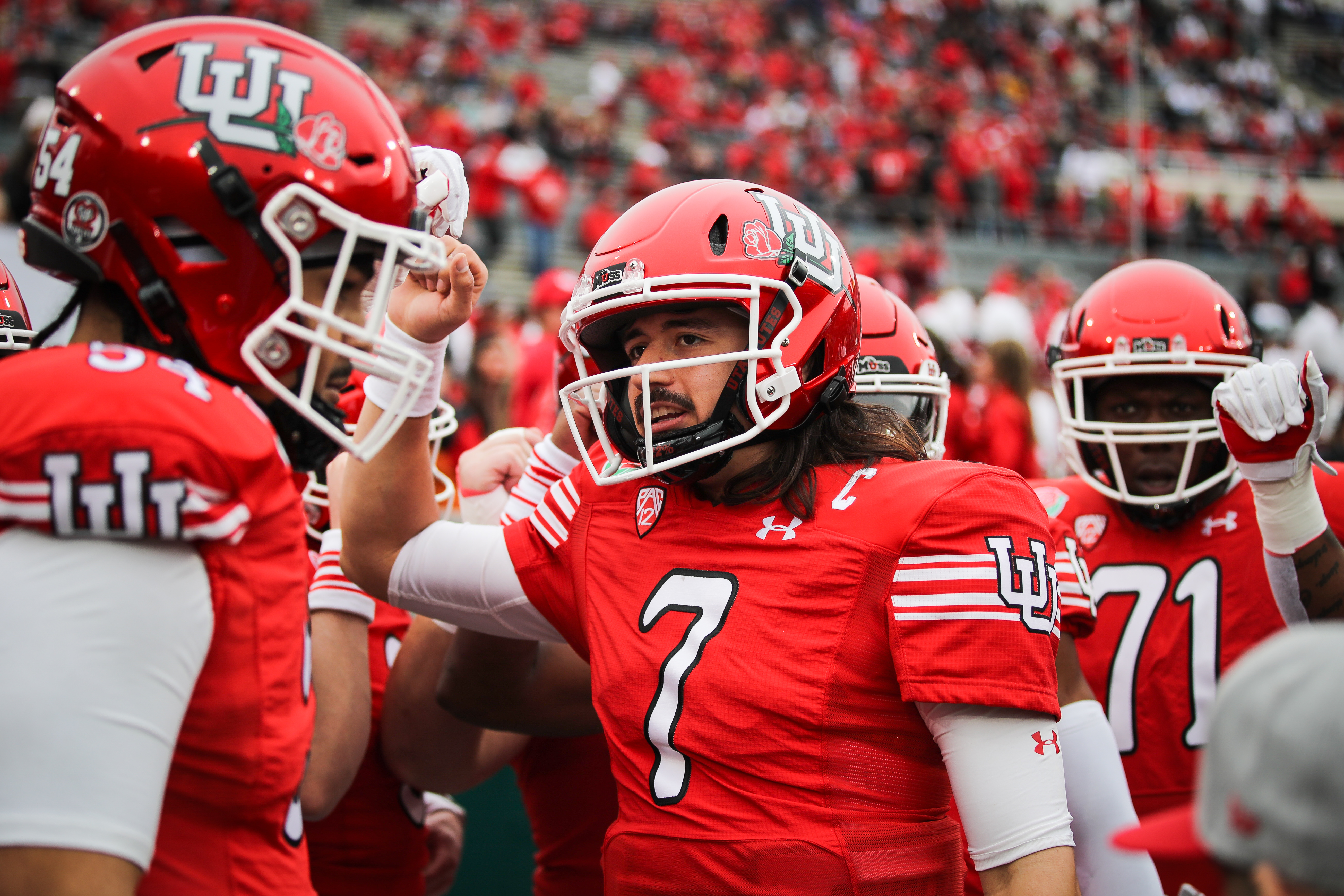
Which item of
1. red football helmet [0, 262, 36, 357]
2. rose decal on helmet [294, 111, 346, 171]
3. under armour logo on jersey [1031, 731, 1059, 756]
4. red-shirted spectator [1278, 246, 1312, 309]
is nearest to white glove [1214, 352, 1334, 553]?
under armour logo on jersey [1031, 731, 1059, 756]

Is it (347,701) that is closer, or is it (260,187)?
(260,187)

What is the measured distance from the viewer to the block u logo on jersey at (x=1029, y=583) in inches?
67.3

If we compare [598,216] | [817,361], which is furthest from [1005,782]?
[598,216]

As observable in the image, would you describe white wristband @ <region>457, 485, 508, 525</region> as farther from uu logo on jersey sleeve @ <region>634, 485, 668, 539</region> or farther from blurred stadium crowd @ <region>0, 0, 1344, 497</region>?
blurred stadium crowd @ <region>0, 0, 1344, 497</region>

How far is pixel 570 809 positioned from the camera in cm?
276

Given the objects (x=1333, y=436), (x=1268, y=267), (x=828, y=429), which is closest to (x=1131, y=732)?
(x=828, y=429)

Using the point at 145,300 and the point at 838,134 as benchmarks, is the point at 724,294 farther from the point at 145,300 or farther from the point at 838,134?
the point at 838,134

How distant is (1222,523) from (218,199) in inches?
93.8

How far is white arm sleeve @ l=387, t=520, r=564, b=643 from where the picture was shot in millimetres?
2137

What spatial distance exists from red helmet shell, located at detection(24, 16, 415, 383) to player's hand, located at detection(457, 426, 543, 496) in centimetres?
128

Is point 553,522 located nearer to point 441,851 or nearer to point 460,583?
point 460,583

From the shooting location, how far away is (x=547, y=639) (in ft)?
7.34

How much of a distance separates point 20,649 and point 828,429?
1.41m

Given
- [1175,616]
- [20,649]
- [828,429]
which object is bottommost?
[1175,616]
